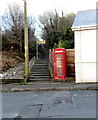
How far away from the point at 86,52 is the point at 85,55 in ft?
0.64

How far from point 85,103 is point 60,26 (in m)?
26.3

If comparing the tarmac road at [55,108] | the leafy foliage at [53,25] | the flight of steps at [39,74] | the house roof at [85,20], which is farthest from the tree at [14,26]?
the tarmac road at [55,108]

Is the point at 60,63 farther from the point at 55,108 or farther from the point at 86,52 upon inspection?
the point at 55,108

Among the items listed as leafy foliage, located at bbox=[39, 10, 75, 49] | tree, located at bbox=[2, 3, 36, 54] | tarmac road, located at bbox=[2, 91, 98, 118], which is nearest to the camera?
tarmac road, located at bbox=[2, 91, 98, 118]

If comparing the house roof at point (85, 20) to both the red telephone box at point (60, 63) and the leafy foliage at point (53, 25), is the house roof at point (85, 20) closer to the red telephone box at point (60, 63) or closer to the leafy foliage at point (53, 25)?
the red telephone box at point (60, 63)

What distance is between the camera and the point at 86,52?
494 inches

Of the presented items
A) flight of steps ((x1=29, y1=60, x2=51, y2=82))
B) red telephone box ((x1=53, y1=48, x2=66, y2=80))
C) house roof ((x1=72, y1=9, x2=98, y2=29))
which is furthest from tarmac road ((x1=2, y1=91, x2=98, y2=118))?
house roof ((x1=72, y1=9, x2=98, y2=29))

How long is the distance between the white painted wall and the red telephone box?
1153mm

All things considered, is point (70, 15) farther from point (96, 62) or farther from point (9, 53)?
point (96, 62)

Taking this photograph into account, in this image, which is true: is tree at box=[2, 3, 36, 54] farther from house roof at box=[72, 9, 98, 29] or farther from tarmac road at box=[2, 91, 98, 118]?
tarmac road at box=[2, 91, 98, 118]

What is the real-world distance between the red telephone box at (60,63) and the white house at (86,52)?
3.70 feet

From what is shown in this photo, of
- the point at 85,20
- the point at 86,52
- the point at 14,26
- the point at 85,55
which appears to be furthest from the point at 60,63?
the point at 14,26

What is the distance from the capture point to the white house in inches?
489

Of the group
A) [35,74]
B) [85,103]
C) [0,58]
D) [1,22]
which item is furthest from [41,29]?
[85,103]
